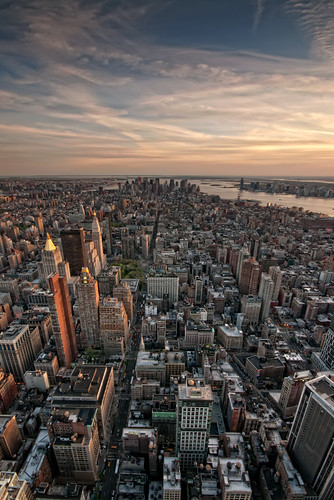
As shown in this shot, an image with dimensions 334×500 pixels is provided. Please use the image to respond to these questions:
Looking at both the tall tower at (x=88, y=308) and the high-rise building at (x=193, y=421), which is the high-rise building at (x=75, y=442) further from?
the tall tower at (x=88, y=308)

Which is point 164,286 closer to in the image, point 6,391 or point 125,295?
point 125,295

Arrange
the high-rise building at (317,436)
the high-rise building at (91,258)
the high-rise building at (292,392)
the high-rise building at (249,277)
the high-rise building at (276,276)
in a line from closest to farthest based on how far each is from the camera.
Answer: the high-rise building at (317,436)
the high-rise building at (292,392)
the high-rise building at (276,276)
the high-rise building at (249,277)
the high-rise building at (91,258)

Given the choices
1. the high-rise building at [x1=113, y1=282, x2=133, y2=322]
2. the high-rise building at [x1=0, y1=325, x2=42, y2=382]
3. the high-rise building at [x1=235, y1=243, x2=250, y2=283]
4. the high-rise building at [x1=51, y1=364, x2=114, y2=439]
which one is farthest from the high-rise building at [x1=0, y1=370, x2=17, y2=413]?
the high-rise building at [x1=235, y1=243, x2=250, y2=283]

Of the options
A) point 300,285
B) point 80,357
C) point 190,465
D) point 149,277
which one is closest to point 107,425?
point 190,465

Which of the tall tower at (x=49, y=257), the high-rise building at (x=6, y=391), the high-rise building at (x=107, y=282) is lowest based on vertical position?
the high-rise building at (x=6, y=391)

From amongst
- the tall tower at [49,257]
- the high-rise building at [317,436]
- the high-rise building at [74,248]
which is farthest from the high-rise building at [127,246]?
the high-rise building at [317,436]

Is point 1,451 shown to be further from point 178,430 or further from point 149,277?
point 149,277
